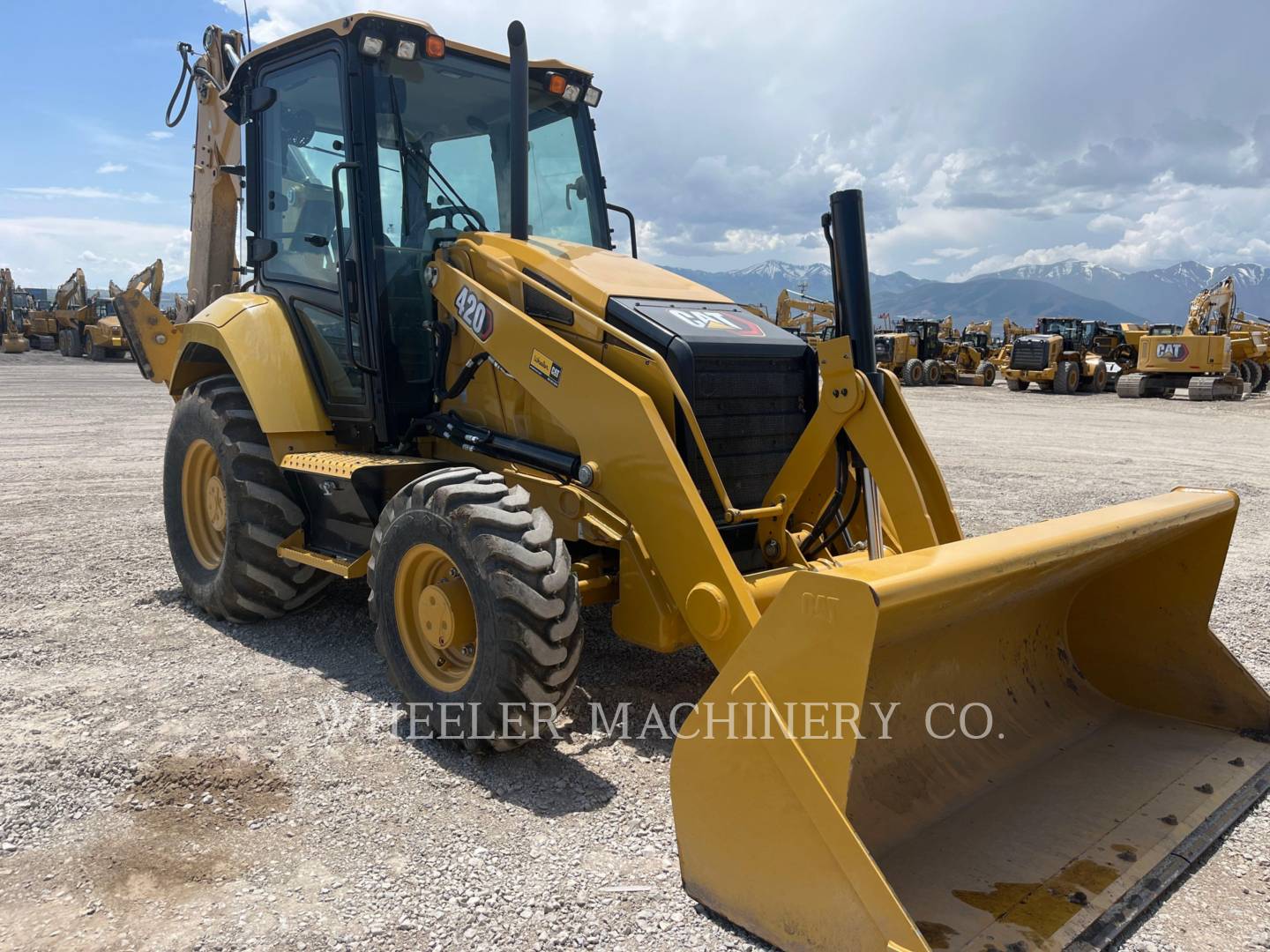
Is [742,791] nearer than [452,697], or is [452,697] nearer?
[742,791]

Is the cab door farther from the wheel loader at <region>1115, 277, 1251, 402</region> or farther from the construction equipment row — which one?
the construction equipment row

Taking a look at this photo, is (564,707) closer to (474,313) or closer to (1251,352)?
(474,313)

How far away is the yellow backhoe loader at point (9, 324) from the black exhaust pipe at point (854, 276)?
43.9 m

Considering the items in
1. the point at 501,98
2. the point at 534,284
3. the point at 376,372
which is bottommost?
the point at 376,372

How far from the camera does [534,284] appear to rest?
4.28m

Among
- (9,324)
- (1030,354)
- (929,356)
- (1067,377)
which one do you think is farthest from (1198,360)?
(9,324)

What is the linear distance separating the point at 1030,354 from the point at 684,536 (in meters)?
31.1

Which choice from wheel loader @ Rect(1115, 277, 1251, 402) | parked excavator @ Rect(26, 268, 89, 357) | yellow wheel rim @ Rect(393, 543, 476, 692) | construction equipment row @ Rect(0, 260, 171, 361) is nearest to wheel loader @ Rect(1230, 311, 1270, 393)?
wheel loader @ Rect(1115, 277, 1251, 402)

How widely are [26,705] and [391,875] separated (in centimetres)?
232

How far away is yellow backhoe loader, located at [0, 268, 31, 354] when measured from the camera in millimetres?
39188

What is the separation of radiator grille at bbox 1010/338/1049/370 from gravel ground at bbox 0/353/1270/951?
26.7m

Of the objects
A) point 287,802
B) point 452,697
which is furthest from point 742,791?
point 287,802

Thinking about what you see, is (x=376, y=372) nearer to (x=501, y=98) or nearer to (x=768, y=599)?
(x=501, y=98)

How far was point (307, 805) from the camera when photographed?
335 centimetres
